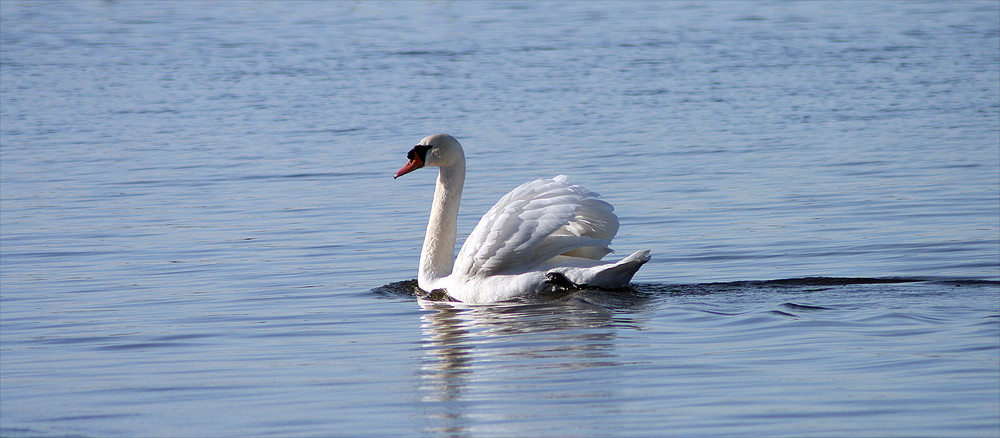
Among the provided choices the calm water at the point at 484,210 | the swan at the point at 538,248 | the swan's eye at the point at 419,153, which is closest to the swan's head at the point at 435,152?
the swan's eye at the point at 419,153

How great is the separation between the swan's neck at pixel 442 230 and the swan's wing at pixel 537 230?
0.51 meters

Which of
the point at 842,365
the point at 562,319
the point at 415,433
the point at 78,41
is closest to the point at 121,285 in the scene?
the point at 562,319

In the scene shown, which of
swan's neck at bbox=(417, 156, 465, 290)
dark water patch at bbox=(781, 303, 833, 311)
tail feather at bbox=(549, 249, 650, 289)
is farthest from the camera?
swan's neck at bbox=(417, 156, 465, 290)

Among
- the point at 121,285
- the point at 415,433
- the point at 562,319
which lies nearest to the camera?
the point at 415,433

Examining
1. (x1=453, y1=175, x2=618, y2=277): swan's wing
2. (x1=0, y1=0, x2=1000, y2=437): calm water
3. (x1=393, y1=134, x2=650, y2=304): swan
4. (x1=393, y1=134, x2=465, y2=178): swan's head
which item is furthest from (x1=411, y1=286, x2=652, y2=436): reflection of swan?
(x1=393, y1=134, x2=465, y2=178): swan's head

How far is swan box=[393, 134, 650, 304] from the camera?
880 centimetres

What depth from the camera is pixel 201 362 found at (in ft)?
24.7

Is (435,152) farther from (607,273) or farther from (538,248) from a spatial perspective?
(607,273)

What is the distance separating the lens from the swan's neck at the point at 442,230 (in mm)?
9852

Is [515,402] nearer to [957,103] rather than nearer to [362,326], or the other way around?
[362,326]

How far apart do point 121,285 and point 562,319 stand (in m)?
3.56

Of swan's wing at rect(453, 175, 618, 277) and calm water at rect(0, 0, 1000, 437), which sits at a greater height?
swan's wing at rect(453, 175, 618, 277)

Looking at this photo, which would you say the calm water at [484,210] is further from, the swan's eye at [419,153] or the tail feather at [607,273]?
the swan's eye at [419,153]

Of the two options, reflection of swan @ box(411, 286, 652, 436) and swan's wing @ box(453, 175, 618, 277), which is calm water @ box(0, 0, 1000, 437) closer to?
reflection of swan @ box(411, 286, 652, 436)
